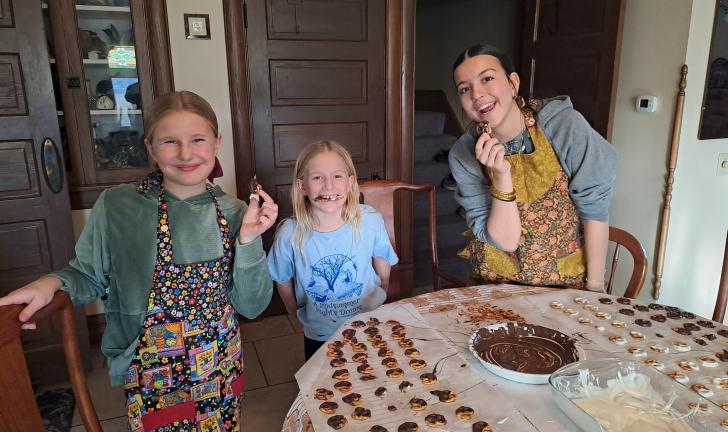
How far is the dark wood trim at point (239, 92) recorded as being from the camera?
247 centimetres

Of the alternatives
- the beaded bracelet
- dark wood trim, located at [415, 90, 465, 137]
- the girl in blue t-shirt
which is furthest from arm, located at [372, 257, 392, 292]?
dark wood trim, located at [415, 90, 465, 137]

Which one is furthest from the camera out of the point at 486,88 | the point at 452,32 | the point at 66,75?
the point at 452,32

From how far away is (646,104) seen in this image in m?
2.56

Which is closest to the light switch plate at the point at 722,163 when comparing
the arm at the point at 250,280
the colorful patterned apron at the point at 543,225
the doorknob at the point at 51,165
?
the colorful patterned apron at the point at 543,225

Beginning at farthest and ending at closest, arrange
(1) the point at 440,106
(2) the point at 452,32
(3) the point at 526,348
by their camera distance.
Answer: (2) the point at 452,32 < (1) the point at 440,106 < (3) the point at 526,348

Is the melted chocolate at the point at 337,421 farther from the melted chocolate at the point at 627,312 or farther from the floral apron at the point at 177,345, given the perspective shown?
the melted chocolate at the point at 627,312

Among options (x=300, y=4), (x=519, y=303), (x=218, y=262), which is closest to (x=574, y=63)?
(x=300, y=4)

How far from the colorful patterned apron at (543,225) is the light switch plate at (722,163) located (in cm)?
160

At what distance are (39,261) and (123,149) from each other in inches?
25.7

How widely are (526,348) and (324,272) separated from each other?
0.68m

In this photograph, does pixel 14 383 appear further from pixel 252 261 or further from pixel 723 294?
pixel 723 294

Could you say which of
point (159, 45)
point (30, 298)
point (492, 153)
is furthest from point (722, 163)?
point (30, 298)

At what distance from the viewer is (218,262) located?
1.24m

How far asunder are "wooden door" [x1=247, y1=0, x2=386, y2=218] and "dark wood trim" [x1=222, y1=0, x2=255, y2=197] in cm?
3
